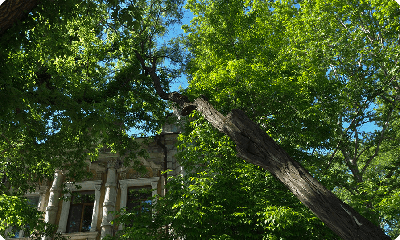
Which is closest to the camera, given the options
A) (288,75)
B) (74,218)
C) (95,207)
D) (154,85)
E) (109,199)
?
(288,75)

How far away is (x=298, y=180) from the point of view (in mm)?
5426

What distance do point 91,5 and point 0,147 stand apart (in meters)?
7.23

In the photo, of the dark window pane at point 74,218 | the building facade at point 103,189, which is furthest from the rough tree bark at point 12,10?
the dark window pane at point 74,218

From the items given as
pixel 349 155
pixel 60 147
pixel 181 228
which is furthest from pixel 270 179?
pixel 60 147

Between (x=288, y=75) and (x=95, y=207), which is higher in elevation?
(x=288, y=75)

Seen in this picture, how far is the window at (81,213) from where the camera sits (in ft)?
54.9

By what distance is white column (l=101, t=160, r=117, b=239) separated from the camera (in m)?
15.5

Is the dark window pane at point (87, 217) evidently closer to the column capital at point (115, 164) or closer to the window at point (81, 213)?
the window at point (81, 213)

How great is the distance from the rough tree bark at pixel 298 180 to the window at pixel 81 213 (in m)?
12.1

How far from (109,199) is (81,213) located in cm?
198

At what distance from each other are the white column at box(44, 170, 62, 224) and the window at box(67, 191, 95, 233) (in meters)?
0.82

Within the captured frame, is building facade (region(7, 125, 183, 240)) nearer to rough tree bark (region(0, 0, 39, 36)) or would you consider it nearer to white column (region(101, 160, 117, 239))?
white column (region(101, 160, 117, 239))

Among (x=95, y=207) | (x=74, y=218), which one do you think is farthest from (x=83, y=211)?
(x=95, y=207)

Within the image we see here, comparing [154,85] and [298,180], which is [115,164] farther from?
[298,180]
